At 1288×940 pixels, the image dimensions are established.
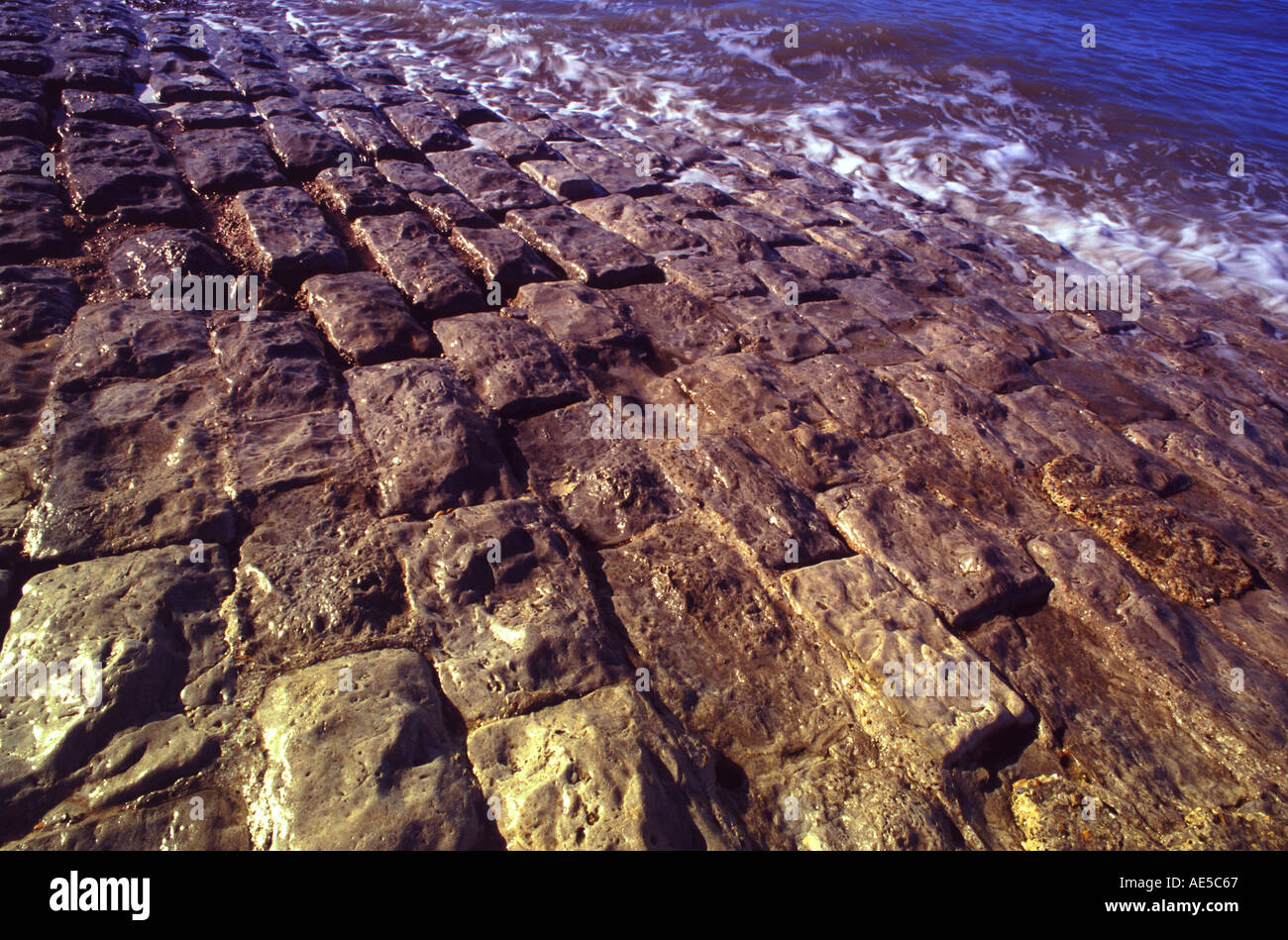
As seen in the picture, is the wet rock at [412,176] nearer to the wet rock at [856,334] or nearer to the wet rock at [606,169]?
the wet rock at [606,169]

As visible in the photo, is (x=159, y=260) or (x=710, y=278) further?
(x=710, y=278)

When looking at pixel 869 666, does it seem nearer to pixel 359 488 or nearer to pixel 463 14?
pixel 359 488

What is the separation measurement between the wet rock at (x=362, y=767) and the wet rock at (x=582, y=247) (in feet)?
9.86

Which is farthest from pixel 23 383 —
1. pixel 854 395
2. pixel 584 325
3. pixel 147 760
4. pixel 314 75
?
pixel 314 75

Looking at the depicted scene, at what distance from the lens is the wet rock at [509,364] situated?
139 inches

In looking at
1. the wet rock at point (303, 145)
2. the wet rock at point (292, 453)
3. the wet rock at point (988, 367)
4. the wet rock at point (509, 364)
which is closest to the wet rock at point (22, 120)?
the wet rock at point (303, 145)

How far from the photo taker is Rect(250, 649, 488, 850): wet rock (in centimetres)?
195

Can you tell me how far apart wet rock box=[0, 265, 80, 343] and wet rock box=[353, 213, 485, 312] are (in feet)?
4.97

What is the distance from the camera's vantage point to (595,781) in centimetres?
210

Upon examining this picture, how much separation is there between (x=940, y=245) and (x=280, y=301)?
4.93 metres

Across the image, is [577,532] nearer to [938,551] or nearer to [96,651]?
[938,551]

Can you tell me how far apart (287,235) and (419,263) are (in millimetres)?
786
